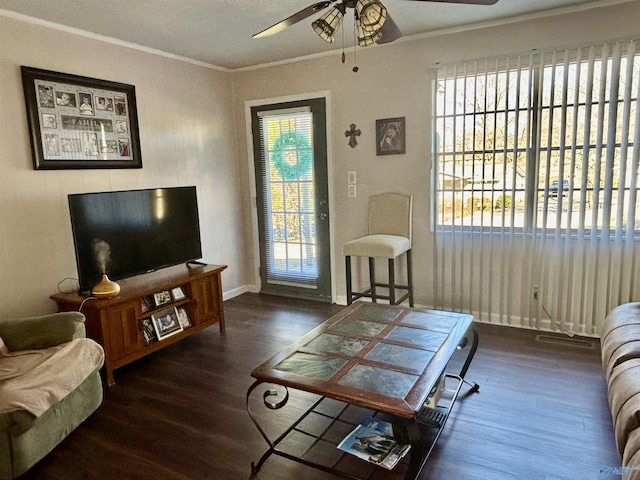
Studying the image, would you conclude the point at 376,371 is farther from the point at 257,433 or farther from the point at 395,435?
the point at 257,433

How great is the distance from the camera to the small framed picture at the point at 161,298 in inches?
131

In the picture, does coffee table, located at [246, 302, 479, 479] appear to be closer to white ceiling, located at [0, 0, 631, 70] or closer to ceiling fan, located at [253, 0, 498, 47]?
ceiling fan, located at [253, 0, 498, 47]

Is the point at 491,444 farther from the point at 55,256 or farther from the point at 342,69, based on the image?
the point at 342,69

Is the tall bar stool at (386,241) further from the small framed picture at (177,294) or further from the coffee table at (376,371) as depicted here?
the small framed picture at (177,294)

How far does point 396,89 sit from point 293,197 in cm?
153

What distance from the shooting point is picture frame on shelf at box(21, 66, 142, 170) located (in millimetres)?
3051

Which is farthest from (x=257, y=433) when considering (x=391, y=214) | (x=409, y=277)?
(x=391, y=214)

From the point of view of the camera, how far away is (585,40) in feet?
10.5

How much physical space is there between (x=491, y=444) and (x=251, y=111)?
3920 mm

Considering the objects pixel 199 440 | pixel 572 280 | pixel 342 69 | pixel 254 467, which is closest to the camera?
pixel 254 467

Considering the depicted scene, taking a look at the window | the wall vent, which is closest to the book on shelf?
the wall vent

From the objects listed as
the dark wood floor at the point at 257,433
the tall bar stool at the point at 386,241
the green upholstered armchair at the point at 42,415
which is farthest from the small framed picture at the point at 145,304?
the tall bar stool at the point at 386,241

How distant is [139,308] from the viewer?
3123 mm

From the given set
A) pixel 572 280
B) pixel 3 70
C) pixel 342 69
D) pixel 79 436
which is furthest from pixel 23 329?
pixel 572 280
